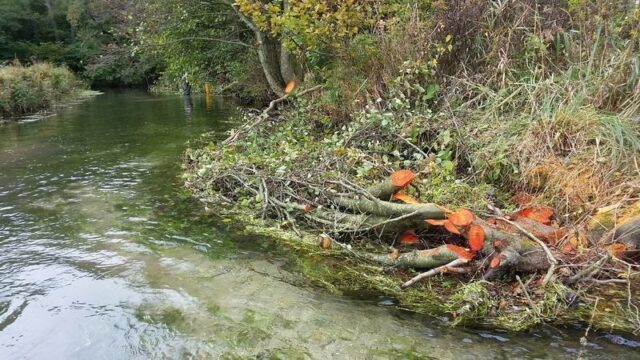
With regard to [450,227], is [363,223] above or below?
below

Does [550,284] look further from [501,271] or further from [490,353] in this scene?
[490,353]

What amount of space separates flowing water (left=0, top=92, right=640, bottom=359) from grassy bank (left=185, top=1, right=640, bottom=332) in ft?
1.03

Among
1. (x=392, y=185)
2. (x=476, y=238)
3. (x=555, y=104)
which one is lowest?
(x=476, y=238)

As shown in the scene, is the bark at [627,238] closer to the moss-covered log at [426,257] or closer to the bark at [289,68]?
the moss-covered log at [426,257]

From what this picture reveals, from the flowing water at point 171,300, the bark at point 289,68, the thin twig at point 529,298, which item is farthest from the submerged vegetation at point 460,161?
the bark at point 289,68

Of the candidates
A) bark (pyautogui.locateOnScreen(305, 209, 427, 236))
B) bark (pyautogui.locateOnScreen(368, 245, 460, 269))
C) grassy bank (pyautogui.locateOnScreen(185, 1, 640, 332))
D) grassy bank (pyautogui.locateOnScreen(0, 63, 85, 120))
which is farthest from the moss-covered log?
grassy bank (pyautogui.locateOnScreen(0, 63, 85, 120))

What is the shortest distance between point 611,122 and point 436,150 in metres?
1.80

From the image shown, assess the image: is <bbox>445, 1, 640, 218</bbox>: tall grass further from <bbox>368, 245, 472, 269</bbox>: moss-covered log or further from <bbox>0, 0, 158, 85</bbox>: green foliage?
<bbox>0, 0, 158, 85</bbox>: green foliage

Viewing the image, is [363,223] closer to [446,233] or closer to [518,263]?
[446,233]

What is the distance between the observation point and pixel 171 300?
3.94 m

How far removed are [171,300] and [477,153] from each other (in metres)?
3.53

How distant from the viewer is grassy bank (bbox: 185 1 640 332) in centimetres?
385

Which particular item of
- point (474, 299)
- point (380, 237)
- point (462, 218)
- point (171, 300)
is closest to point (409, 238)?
point (380, 237)

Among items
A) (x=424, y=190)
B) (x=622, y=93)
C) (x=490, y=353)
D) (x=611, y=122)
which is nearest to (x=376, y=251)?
(x=424, y=190)
